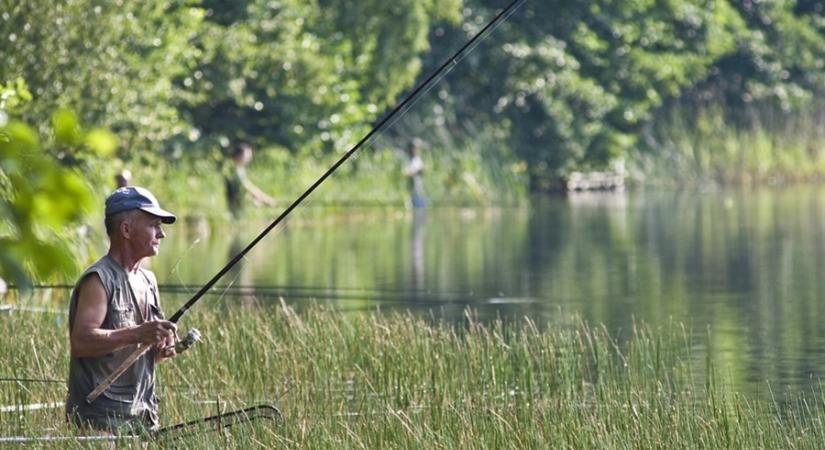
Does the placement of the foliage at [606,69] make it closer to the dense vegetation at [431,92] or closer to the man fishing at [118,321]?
the dense vegetation at [431,92]

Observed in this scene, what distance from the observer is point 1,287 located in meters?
4.80

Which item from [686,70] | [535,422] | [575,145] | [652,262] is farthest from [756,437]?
[686,70]

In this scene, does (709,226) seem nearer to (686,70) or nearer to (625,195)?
(625,195)

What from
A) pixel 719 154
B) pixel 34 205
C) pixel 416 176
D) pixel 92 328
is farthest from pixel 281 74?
pixel 34 205

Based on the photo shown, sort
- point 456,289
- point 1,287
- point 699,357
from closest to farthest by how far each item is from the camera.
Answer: point 1,287 → point 699,357 → point 456,289

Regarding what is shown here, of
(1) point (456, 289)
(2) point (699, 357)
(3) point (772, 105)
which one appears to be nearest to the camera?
(2) point (699, 357)

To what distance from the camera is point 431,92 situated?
44.2m

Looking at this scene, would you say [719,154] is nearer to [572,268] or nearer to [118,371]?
[572,268]

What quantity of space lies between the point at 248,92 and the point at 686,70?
21.0 meters

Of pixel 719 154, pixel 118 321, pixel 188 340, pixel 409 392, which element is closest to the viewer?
pixel 188 340

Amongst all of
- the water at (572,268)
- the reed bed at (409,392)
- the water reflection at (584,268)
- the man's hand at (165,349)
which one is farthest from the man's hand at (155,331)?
the water reflection at (584,268)

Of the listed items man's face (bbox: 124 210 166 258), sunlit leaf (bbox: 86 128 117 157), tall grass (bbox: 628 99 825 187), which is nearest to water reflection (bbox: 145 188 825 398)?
man's face (bbox: 124 210 166 258)

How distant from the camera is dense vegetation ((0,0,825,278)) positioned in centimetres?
2441

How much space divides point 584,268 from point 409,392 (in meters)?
13.3
